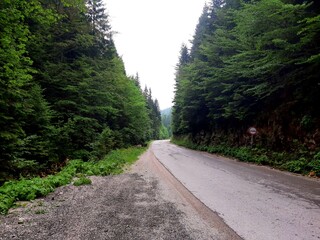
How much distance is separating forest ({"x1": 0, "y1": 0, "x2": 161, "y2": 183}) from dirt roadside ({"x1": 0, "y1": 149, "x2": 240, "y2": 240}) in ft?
11.5

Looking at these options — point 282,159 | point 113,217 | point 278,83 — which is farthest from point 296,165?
point 113,217

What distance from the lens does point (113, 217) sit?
4758 mm

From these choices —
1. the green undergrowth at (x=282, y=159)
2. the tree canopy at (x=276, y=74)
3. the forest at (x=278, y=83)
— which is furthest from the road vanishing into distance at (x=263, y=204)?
the tree canopy at (x=276, y=74)

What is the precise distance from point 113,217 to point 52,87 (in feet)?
39.0

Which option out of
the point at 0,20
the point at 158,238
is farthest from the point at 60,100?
the point at 158,238

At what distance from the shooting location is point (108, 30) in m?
20.7

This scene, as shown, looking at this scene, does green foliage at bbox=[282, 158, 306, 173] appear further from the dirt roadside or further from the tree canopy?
the dirt roadside

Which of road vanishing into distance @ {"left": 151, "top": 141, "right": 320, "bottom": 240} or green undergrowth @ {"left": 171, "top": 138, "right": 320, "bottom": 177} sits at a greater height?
green undergrowth @ {"left": 171, "top": 138, "right": 320, "bottom": 177}

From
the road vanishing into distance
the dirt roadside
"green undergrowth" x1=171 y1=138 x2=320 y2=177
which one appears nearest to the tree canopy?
"green undergrowth" x1=171 y1=138 x2=320 y2=177

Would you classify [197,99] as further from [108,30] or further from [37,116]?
[37,116]

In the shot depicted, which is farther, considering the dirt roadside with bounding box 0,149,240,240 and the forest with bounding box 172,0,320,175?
the forest with bounding box 172,0,320,175

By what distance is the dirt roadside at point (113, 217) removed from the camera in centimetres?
395

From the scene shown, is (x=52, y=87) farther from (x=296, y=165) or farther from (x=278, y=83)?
(x=296, y=165)

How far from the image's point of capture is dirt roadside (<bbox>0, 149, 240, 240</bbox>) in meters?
3.95
